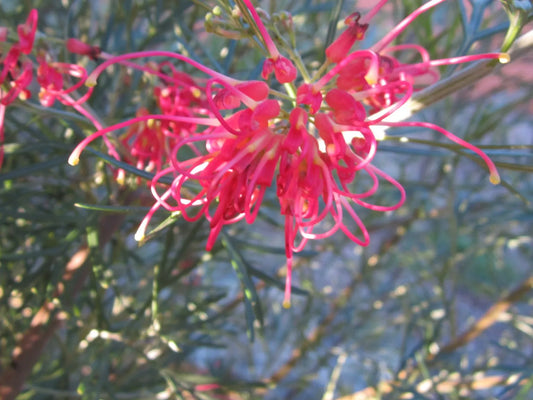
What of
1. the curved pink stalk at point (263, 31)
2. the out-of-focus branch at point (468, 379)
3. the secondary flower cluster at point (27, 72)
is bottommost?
the out-of-focus branch at point (468, 379)

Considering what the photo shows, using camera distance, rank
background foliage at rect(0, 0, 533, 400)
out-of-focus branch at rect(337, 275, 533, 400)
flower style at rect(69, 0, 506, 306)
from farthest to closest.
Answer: out-of-focus branch at rect(337, 275, 533, 400) → background foliage at rect(0, 0, 533, 400) → flower style at rect(69, 0, 506, 306)

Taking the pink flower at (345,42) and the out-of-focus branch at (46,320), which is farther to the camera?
the out-of-focus branch at (46,320)

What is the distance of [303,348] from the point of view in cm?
91

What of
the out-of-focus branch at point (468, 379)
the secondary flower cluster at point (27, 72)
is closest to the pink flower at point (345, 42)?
the secondary flower cluster at point (27, 72)

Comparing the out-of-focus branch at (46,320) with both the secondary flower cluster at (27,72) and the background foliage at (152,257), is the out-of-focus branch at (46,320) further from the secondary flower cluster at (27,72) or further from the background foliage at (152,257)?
the secondary flower cluster at (27,72)

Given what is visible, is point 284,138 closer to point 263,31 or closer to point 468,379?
point 263,31

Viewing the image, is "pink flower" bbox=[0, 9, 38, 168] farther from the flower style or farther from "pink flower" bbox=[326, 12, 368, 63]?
"pink flower" bbox=[326, 12, 368, 63]

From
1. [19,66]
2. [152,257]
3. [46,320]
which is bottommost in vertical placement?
[152,257]

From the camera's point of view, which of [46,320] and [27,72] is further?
[46,320]

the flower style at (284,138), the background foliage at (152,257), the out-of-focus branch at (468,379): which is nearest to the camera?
the flower style at (284,138)

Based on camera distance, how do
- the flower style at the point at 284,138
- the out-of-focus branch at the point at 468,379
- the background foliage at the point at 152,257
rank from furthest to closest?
the out-of-focus branch at the point at 468,379 → the background foliage at the point at 152,257 → the flower style at the point at 284,138

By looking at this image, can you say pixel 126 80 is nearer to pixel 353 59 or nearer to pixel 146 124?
pixel 146 124

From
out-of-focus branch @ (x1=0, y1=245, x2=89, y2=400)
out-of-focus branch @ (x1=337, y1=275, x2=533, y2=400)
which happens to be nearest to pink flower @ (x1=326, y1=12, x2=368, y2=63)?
out-of-focus branch @ (x1=0, y1=245, x2=89, y2=400)

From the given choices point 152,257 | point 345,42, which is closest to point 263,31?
point 345,42
